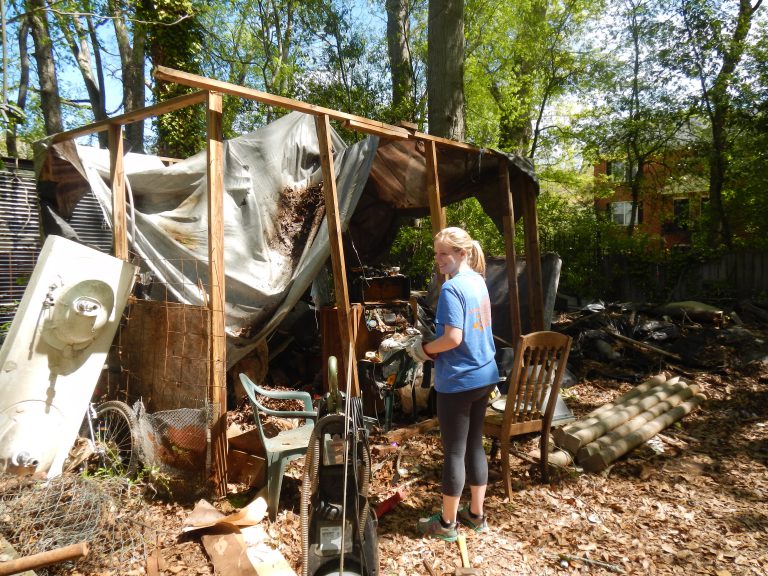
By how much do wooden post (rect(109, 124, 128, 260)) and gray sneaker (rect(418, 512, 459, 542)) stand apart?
10.4 ft

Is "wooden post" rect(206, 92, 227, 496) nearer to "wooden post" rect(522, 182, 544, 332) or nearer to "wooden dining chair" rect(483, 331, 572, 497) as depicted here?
"wooden dining chair" rect(483, 331, 572, 497)

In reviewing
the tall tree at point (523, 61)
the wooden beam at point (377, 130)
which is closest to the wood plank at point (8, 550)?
the wooden beam at point (377, 130)

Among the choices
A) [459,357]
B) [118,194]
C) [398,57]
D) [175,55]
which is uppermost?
[398,57]

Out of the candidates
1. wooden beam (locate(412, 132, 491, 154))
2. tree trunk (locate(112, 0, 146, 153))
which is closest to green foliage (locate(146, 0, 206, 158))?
tree trunk (locate(112, 0, 146, 153))

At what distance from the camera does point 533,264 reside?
19.8 ft

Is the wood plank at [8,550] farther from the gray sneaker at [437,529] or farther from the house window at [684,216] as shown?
the house window at [684,216]

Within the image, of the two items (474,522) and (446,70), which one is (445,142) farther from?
(474,522)

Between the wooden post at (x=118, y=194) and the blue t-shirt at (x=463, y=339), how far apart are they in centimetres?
298

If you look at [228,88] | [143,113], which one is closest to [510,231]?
[228,88]

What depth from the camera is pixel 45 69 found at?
1052 centimetres

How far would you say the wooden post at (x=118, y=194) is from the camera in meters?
4.29

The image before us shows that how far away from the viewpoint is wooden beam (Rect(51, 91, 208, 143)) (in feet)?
11.3

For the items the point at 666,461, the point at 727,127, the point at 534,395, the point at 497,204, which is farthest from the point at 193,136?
the point at 727,127

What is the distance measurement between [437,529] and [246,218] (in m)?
3.27
